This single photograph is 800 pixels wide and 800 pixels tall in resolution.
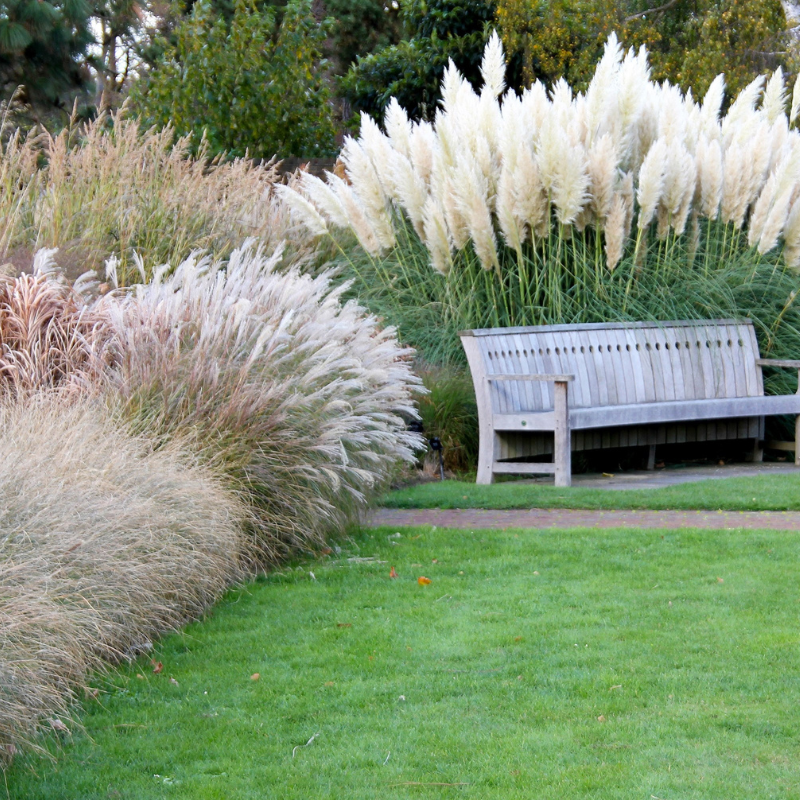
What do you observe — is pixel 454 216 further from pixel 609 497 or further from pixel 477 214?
pixel 609 497

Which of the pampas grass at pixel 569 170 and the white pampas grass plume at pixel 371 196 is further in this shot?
the white pampas grass plume at pixel 371 196

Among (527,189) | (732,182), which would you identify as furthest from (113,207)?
(732,182)

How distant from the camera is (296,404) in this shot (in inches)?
215

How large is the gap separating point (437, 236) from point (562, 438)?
1961mm

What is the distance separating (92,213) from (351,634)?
421cm

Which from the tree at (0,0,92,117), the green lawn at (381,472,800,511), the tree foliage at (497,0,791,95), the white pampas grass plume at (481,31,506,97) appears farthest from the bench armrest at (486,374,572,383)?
the tree at (0,0,92,117)

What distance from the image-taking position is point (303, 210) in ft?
30.5

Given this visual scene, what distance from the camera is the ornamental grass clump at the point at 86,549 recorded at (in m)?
3.30

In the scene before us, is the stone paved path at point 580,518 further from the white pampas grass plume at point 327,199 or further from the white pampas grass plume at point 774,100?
the white pampas grass plume at point 774,100

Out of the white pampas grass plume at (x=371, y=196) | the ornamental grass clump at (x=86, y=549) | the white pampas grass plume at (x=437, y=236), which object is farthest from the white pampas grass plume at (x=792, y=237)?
the ornamental grass clump at (x=86, y=549)

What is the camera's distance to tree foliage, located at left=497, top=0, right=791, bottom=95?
51.3 feet

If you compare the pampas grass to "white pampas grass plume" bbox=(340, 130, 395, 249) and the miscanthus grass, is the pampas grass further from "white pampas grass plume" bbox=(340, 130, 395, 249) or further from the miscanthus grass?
the miscanthus grass

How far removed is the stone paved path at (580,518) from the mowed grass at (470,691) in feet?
2.98

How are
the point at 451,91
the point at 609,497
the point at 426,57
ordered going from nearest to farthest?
Result: the point at 609,497 < the point at 451,91 < the point at 426,57
